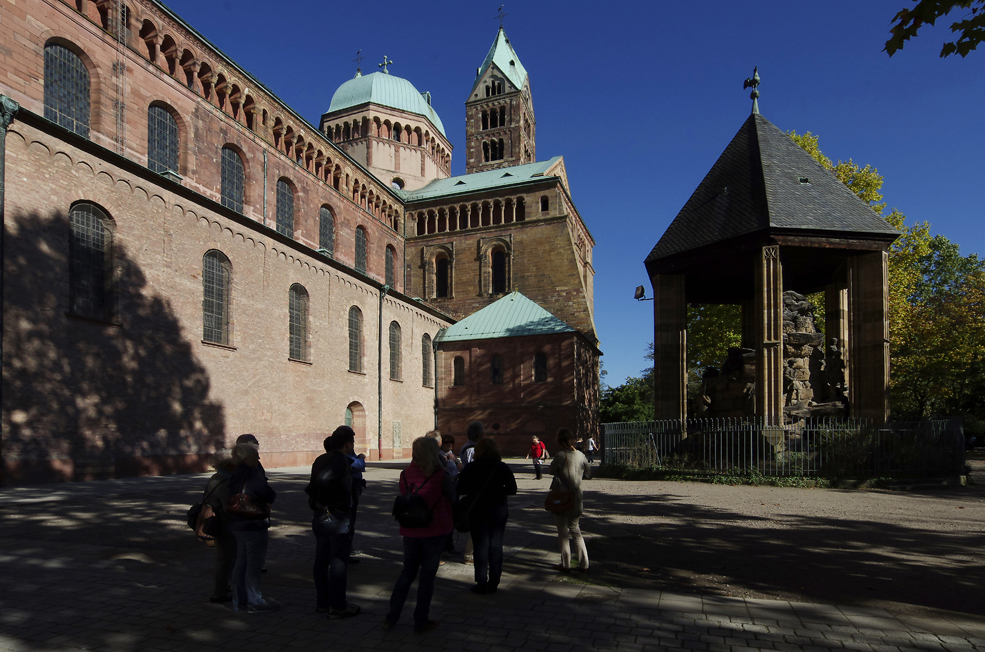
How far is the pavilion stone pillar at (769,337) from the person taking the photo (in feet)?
54.1

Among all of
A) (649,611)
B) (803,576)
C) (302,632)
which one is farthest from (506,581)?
(803,576)

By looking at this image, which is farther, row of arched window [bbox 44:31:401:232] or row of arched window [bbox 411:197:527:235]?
row of arched window [bbox 411:197:527:235]

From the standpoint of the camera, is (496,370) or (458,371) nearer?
(496,370)

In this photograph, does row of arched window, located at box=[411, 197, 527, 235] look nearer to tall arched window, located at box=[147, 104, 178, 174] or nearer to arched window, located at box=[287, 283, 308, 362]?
arched window, located at box=[287, 283, 308, 362]

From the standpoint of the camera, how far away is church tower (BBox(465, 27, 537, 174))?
187 feet

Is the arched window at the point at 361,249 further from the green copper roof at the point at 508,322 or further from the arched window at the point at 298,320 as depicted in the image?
the arched window at the point at 298,320

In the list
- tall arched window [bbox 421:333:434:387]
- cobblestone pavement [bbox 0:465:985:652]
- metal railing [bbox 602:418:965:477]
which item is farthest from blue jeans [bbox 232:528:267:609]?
tall arched window [bbox 421:333:434:387]

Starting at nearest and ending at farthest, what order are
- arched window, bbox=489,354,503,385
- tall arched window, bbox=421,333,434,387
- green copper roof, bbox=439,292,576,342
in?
green copper roof, bbox=439,292,576,342, arched window, bbox=489,354,503,385, tall arched window, bbox=421,333,434,387

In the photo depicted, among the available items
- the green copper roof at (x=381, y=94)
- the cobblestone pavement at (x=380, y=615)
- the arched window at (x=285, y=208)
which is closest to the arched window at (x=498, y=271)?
the arched window at (x=285, y=208)

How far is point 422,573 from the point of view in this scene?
16.1 feet

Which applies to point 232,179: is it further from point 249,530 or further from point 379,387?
point 249,530

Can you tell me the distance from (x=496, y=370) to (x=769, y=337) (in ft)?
75.7

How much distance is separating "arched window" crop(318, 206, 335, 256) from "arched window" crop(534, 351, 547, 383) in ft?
43.6

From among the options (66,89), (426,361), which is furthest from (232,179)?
(426,361)
